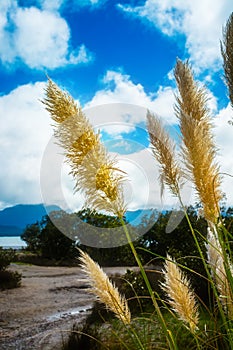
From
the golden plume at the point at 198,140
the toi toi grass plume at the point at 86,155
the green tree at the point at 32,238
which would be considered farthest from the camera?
the green tree at the point at 32,238

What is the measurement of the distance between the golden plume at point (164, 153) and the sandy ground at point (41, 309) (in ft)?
9.22

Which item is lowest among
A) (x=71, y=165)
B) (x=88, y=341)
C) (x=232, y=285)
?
(x=88, y=341)

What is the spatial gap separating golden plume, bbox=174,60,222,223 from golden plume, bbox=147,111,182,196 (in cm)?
5

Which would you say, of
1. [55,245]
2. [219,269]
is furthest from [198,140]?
[55,245]

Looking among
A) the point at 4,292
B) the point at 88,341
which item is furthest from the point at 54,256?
the point at 88,341

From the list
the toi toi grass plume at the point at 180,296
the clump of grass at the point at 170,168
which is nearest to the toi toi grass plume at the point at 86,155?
the clump of grass at the point at 170,168

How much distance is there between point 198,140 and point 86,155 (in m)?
0.29

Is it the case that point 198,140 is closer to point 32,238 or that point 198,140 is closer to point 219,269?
point 219,269

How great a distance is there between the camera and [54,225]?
7.80 m

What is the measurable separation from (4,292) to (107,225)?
6.95ft

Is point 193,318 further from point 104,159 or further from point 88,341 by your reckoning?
point 88,341

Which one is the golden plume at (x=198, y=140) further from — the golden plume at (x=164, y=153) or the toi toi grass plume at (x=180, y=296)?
the toi toi grass plume at (x=180, y=296)

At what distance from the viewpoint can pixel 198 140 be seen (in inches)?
36.5

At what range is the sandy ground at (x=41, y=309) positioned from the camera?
3.82 meters
